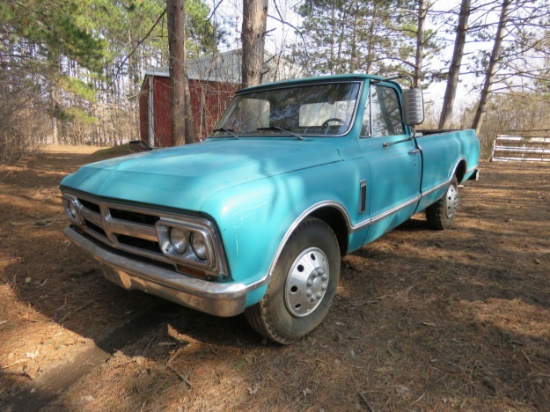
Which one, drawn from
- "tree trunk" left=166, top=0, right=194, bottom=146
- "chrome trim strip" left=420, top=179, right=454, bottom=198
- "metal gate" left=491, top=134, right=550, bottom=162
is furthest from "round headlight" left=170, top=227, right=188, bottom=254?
"metal gate" left=491, top=134, right=550, bottom=162

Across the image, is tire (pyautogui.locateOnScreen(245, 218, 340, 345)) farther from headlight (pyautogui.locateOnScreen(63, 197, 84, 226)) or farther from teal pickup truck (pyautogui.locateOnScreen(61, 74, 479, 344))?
headlight (pyautogui.locateOnScreen(63, 197, 84, 226))

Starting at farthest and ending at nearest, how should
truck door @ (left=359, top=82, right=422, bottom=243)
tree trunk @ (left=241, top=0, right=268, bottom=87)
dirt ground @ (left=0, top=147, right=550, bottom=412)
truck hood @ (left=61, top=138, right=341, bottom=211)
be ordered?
tree trunk @ (left=241, top=0, right=268, bottom=87) → truck door @ (left=359, top=82, right=422, bottom=243) → dirt ground @ (left=0, top=147, right=550, bottom=412) → truck hood @ (left=61, top=138, right=341, bottom=211)

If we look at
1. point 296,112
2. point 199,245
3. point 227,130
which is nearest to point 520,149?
point 296,112

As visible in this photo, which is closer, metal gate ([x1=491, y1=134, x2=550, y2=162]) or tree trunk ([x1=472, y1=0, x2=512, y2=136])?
tree trunk ([x1=472, y1=0, x2=512, y2=136])

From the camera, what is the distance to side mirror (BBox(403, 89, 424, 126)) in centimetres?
327

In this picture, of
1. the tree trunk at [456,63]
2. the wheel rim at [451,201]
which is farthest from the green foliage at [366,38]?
the wheel rim at [451,201]

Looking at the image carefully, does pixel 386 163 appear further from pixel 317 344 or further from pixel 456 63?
pixel 456 63

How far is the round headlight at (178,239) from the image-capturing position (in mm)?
1776

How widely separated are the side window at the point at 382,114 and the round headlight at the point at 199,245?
1.82m

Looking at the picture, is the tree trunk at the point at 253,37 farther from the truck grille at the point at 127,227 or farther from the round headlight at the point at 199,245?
the round headlight at the point at 199,245

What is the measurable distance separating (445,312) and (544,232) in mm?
3149

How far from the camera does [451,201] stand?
4.78 meters

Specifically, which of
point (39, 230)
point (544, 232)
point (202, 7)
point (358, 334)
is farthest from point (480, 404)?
point (202, 7)

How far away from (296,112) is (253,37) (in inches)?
134
